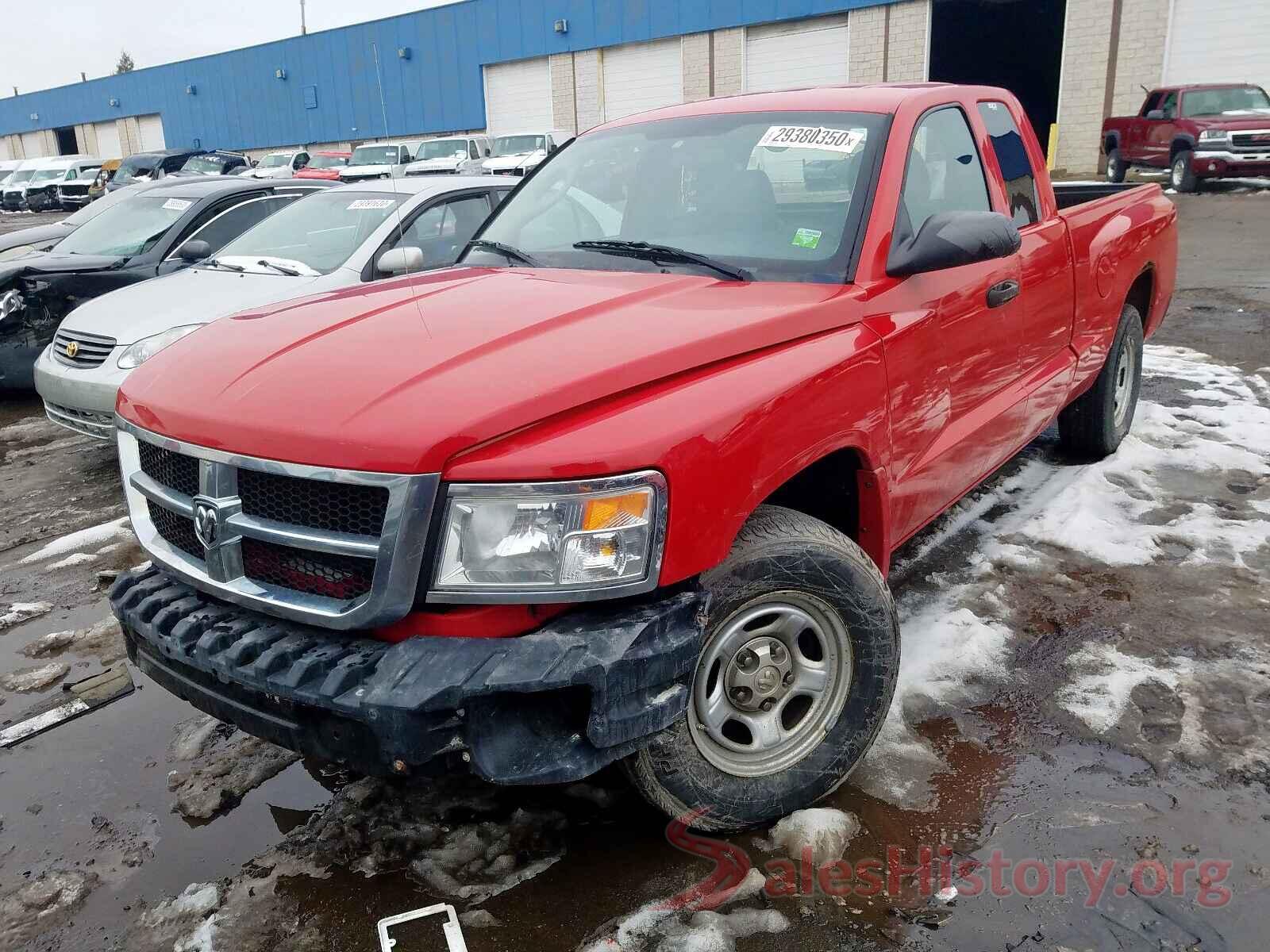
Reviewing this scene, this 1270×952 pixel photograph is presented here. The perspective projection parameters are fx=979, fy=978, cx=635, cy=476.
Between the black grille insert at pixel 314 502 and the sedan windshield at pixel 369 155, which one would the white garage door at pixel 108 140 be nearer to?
the sedan windshield at pixel 369 155


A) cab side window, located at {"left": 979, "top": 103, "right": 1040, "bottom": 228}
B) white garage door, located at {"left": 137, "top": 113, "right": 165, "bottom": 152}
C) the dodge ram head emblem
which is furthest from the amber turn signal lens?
white garage door, located at {"left": 137, "top": 113, "right": 165, "bottom": 152}

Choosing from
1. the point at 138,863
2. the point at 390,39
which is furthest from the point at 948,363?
the point at 390,39

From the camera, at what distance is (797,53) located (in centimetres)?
2567

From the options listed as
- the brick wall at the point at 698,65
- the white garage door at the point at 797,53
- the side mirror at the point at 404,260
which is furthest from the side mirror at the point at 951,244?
the brick wall at the point at 698,65

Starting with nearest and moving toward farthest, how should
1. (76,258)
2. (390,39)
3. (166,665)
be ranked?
(166,665) < (76,258) < (390,39)

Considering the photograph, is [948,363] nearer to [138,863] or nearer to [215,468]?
[215,468]

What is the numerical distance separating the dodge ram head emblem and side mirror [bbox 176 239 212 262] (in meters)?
5.43

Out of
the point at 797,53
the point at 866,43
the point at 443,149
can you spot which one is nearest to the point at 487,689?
the point at 443,149

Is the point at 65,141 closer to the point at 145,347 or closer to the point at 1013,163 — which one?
the point at 145,347

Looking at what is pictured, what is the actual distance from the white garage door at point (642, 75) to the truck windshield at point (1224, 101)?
522 inches

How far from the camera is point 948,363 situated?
313 cm

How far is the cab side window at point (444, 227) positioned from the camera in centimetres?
651

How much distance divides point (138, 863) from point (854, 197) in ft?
9.07

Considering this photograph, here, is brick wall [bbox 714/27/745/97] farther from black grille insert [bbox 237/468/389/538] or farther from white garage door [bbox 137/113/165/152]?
white garage door [bbox 137/113/165/152]
